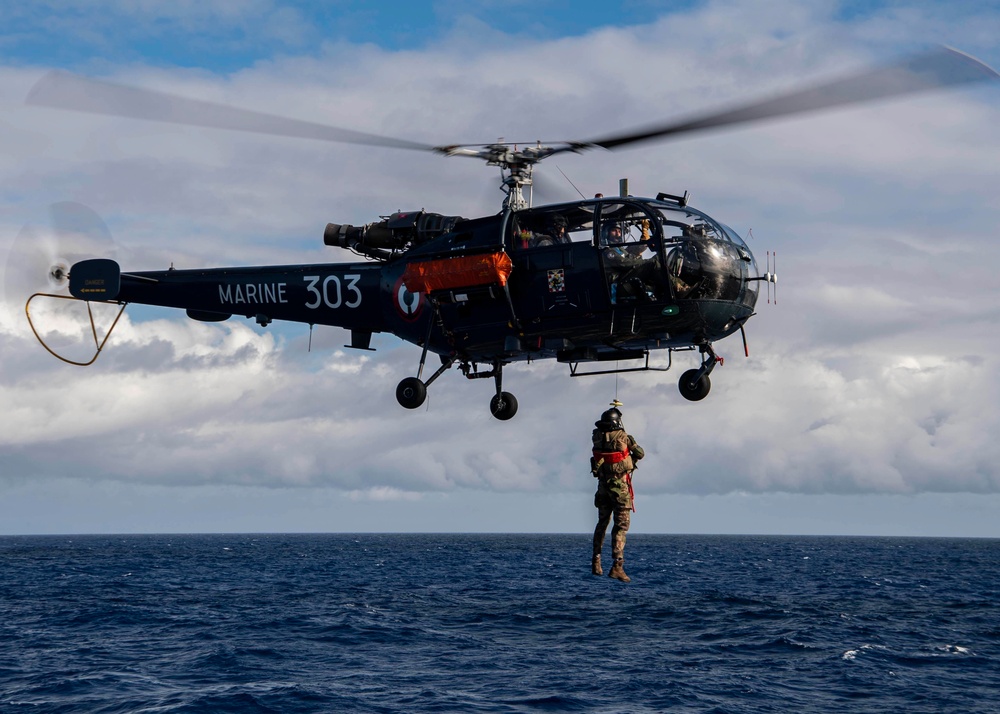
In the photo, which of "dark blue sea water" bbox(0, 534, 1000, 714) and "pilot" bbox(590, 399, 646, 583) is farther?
"dark blue sea water" bbox(0, 534, 1000, 714)

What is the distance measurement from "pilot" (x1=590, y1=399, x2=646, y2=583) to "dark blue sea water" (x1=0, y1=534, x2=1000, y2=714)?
17948 mm

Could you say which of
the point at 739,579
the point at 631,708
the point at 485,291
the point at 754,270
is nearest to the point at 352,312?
the point at 485,291

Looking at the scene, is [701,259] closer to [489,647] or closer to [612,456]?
[612,456]

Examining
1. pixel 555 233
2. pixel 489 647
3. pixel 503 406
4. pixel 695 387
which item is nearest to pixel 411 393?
pixel 503 406

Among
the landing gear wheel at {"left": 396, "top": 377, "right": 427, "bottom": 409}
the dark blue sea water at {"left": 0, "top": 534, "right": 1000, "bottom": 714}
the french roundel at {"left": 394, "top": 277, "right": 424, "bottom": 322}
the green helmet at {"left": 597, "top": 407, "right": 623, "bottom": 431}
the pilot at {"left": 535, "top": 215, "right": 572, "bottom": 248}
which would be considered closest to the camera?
the green helmet at {"left": 597, "top": 407, "right": 623, "bottom": 431}

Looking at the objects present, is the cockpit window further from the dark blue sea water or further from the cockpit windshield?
the dark blue sea water

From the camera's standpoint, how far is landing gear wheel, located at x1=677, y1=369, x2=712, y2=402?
1908 cm

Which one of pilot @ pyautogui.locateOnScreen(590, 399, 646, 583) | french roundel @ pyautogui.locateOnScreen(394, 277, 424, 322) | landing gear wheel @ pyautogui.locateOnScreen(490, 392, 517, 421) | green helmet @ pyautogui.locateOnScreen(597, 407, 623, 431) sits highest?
french roundel @ pyautogui.locateOnScreen(394, 277, 424, 322)

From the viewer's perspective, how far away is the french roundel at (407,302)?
21516 millimetres

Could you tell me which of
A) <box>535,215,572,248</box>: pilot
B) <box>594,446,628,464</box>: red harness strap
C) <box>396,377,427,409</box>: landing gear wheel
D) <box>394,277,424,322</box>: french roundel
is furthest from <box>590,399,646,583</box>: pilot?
<box>394,277,424,322</box>: french roundel

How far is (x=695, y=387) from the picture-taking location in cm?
1914

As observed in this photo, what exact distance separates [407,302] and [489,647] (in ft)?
99.6

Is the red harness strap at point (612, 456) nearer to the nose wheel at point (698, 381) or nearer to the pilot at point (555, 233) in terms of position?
the nose wheel at point (698, 381)

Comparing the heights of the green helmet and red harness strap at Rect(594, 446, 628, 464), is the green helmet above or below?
above
